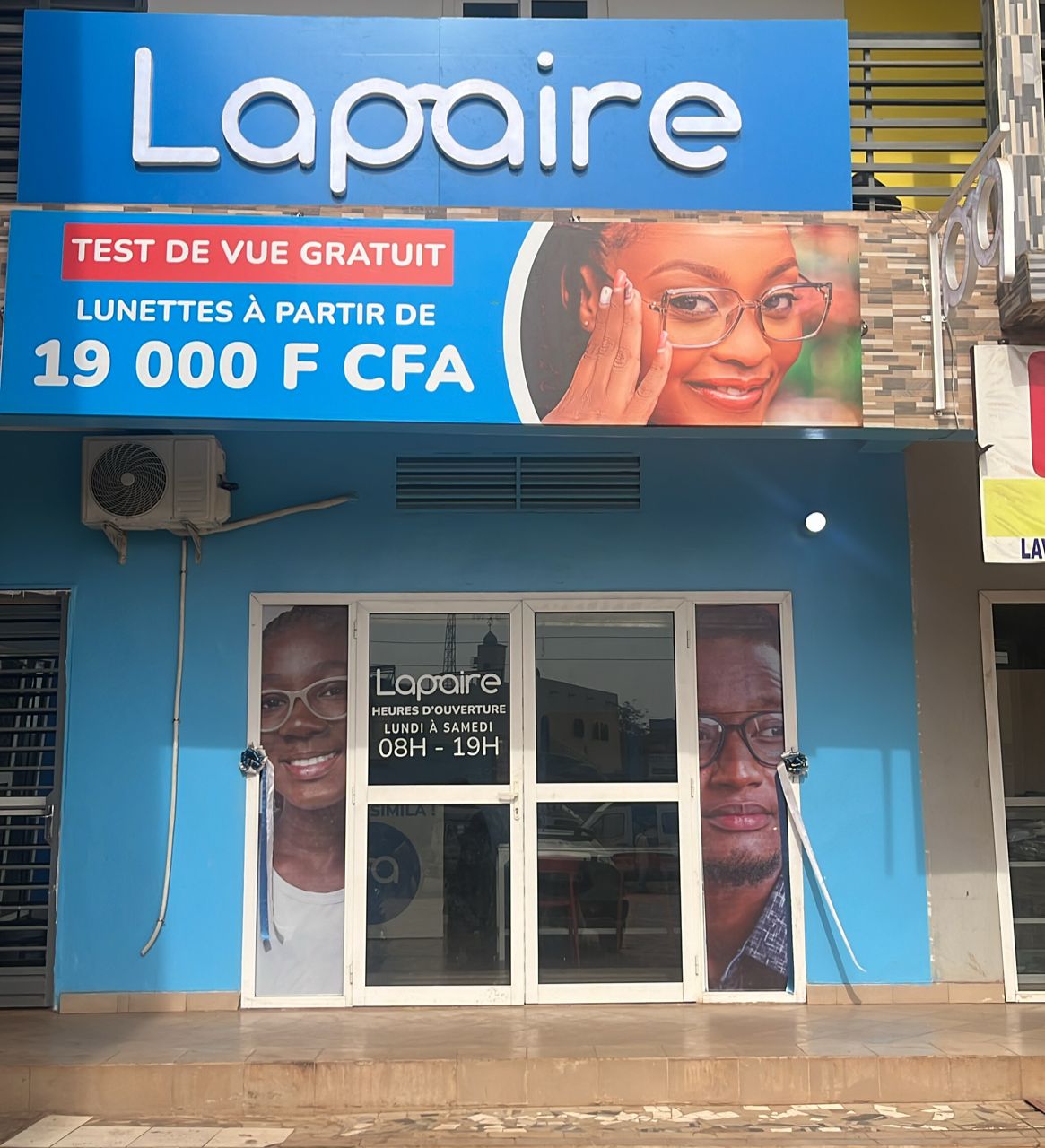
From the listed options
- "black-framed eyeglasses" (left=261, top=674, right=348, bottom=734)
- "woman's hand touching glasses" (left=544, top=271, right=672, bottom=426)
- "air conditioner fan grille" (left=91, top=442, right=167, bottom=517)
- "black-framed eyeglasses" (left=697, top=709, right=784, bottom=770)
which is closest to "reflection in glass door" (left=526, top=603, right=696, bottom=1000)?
"black-framed eyeglasses" (left=697, top=709, right=784, bottom=770)

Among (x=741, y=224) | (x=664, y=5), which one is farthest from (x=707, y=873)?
(x=664, y=5)

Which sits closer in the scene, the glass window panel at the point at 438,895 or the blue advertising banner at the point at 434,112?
the blue advertising banner at the point at 434,112

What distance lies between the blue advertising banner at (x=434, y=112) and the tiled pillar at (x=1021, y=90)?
31.3 inches

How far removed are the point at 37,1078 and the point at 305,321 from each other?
12.2 ft

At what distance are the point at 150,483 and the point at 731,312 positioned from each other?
3321 millimetres

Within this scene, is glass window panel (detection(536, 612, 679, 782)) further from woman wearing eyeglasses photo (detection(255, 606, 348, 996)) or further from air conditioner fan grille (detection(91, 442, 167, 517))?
air conditioner fan grille (detection(91, 442, 167, 517))

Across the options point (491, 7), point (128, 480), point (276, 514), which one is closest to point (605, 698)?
point (276, 514)

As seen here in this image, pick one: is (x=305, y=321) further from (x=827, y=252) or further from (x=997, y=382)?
(x=997, y=382)

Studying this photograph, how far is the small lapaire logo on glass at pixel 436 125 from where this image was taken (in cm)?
679

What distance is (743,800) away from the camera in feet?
24.0

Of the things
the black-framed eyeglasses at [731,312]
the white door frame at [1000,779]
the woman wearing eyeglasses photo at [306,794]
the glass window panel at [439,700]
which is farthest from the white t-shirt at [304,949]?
the white door frame at [1000,779]

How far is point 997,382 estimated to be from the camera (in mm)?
6273

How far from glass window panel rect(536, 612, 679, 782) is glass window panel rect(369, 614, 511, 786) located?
0.25 metres

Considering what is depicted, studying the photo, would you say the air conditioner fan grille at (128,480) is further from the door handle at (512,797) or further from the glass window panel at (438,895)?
the door handle at (512,797)
